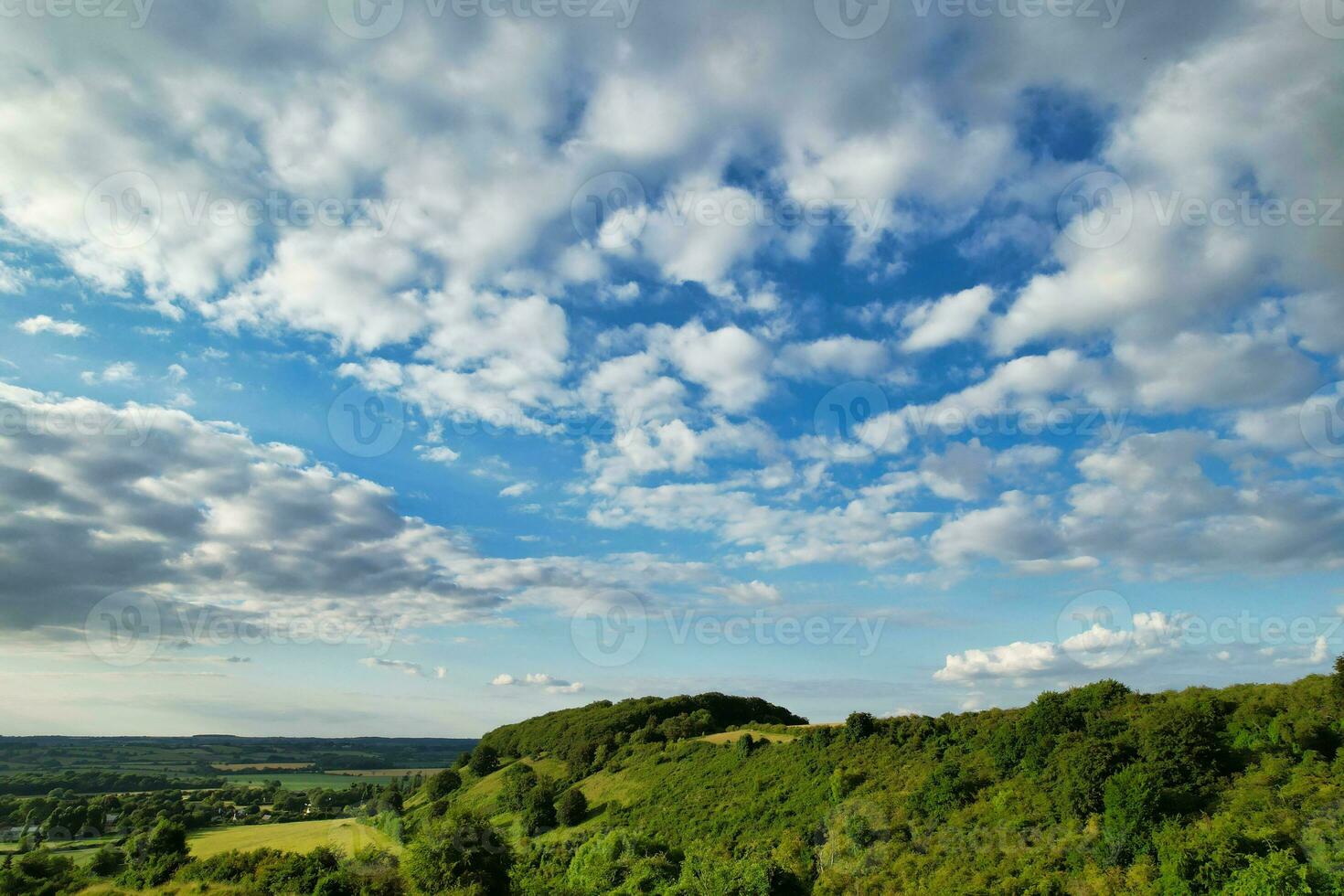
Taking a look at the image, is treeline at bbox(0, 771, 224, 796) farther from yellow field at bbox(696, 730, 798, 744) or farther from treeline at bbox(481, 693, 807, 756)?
yellow field at bbox(696, 730, 798, 744)

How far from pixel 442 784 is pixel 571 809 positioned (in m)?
45.3

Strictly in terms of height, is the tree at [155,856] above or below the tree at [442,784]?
above

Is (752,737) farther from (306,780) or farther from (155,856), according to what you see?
(306,780)

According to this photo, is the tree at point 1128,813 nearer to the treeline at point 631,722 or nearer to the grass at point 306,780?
the treeline at point 631,722

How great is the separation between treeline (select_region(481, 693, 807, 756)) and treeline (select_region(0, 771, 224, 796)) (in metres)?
82.9

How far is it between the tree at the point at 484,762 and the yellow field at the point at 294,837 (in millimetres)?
17469

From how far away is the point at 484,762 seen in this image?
106438 millimetres

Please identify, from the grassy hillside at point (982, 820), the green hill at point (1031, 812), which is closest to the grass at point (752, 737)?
the grassy hillside at point (982, 820)

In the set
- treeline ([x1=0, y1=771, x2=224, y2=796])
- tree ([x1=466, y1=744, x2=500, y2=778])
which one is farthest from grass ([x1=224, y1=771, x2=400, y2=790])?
tree ([x1=466, y1=744, x2=500, y2=778])

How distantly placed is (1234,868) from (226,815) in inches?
5204

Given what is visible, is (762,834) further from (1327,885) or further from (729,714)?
(729,714)

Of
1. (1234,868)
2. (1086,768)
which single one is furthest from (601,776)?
(1234,868)

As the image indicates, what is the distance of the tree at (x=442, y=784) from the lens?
98.5m

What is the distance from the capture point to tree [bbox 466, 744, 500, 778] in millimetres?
104125
